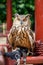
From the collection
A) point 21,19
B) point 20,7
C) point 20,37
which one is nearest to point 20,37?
point 20,37

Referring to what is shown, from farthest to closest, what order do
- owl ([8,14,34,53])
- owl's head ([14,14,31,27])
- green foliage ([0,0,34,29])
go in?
green foliage ([0,0,34,29]) < owl's head ([14,14,31,27]) < owl ([8,14,34,53])

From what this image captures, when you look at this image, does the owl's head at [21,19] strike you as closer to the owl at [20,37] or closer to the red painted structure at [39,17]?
the owl at [20,37]

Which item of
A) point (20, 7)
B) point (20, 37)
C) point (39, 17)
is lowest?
point (20, 7)

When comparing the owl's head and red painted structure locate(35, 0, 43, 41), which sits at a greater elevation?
red painted structure locate(35, 0, 43, 41)

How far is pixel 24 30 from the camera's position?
1.65m

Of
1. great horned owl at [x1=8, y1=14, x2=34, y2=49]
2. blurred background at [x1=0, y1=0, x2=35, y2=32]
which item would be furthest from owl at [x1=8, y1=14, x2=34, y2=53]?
blurred background at [x1=0, y1=0, x2=35, y2=32]

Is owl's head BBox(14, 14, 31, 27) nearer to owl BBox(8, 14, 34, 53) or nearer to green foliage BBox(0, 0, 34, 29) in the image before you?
owl BBox(8, 14, 34, 53)

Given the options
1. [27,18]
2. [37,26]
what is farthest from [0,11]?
[37,26]

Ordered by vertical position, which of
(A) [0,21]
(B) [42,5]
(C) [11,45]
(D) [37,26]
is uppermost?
(B) [42,5]

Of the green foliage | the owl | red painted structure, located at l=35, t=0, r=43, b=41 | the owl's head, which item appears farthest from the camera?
the green foliage

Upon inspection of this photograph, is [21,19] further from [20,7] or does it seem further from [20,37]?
[20,7]

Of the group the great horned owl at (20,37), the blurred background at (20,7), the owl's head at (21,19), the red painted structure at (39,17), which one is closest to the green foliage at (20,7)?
the blurred background at (20,7)

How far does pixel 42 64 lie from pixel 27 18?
0.54 metres

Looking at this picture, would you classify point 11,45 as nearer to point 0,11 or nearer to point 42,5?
point 42,5
